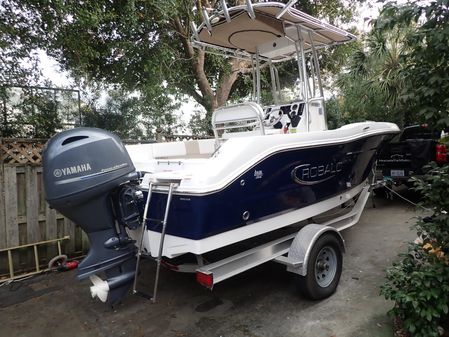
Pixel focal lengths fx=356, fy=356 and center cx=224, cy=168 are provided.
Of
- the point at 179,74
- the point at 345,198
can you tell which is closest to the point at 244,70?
the point at 179,74

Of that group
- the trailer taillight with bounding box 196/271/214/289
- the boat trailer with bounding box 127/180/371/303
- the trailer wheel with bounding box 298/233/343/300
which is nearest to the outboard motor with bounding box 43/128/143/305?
the boat trailer with bounding box 127/180/371/303

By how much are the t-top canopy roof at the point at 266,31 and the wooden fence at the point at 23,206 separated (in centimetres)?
272

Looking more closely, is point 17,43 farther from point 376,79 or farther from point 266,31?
point 376,79

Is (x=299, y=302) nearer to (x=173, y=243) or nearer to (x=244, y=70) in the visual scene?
(x=173, y=243)

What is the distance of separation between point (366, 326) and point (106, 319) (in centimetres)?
232

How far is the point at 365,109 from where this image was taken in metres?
9.32

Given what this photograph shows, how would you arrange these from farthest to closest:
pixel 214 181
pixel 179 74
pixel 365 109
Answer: pixel 365 109, pixel 179 74, pixel 214 181

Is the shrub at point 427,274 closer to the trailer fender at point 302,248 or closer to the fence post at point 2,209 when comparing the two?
the trailer fender at point 302,248

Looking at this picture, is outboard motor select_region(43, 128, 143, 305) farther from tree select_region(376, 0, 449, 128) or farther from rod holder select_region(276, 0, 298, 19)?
tree select_region(376, 0, 449, 128)

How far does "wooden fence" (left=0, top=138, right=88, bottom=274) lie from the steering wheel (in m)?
3.04

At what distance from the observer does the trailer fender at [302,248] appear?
10.6 feet

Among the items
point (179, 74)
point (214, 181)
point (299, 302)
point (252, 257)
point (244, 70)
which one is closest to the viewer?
point (214, 181)

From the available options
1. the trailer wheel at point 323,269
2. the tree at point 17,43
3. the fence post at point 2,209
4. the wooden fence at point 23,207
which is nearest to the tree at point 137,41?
the tree at point 17,43

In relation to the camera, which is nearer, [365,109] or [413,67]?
[413,67]
